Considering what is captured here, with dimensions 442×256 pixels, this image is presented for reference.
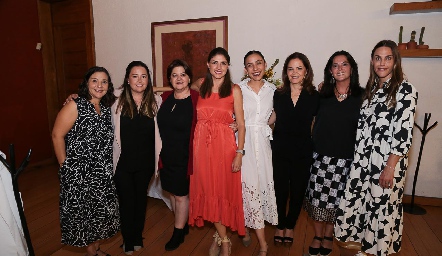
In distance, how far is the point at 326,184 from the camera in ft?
7.46

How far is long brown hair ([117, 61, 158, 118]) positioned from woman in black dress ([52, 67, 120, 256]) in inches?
4.9

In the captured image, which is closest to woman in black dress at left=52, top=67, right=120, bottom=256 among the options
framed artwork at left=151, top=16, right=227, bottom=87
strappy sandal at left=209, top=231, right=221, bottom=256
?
Result: strappy sandal at left=209, top=231, right=221, bottom=256

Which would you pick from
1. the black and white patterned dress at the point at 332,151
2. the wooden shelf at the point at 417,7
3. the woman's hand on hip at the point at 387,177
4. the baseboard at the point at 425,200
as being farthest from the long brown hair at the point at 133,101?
the baseboard at the point at 425,200

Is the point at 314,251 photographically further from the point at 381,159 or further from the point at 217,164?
the point at 217,164

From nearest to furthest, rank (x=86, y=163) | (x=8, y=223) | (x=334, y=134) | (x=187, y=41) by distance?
(x=8, y=223)
(x=86, y=163)
(x=334, y=134)
(x=187, y=41)

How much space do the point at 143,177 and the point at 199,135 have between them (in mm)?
585

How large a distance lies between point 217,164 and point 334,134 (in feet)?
2.97

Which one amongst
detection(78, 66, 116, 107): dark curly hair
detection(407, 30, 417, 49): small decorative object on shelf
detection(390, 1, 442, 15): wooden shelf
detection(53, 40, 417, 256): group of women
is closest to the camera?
detection(53, 40, 417, 256): group of women

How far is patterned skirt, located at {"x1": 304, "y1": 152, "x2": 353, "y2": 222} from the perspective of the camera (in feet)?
7.33

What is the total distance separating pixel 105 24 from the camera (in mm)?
4676

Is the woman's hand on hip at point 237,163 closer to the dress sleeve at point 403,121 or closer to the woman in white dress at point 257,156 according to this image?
the woman in white dress at point 257,156

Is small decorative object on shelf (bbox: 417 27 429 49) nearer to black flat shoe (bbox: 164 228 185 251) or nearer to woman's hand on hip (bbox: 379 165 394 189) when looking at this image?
woman's hand on hip (bbox: 379 165 394 189)

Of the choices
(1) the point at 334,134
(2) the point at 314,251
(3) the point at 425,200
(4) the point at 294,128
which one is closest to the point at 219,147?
(4) the point at 294,128

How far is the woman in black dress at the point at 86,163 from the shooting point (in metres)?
2.07
